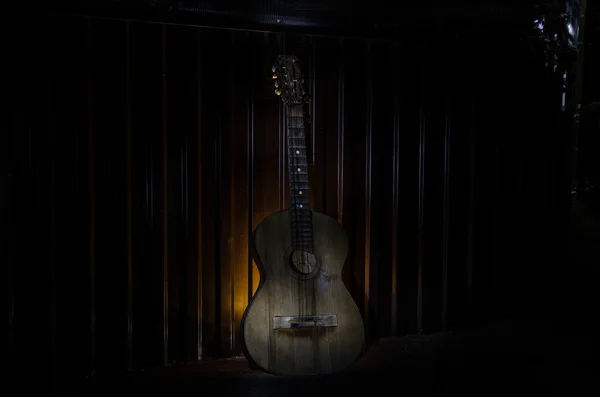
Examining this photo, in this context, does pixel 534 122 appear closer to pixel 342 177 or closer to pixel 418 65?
pixel 418 65

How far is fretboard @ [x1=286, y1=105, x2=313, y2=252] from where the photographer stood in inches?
111

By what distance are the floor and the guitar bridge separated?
0.29 meters

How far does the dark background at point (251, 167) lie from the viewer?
2732mm

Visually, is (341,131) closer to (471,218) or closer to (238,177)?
(238,177)

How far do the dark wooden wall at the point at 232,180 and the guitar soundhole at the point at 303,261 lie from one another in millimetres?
400

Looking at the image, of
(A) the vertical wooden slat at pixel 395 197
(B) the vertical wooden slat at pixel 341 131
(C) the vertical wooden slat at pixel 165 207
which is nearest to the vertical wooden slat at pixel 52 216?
(C) the vertical wooden slat at pixel 165 207

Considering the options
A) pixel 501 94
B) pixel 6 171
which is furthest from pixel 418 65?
pixel 6 171

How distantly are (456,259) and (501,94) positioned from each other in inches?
50.5

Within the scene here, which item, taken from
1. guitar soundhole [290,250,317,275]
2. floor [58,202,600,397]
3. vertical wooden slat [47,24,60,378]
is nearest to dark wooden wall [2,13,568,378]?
vertical wooden slat [47,24,60,378]

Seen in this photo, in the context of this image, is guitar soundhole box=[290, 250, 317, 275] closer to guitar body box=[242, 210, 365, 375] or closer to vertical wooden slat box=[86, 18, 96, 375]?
guitar body box=[242, 210, 365, 375]

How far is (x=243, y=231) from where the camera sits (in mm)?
3115

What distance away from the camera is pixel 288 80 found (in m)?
2.93

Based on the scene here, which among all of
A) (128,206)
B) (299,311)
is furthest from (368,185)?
(128,206)

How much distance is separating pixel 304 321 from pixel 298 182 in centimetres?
80
